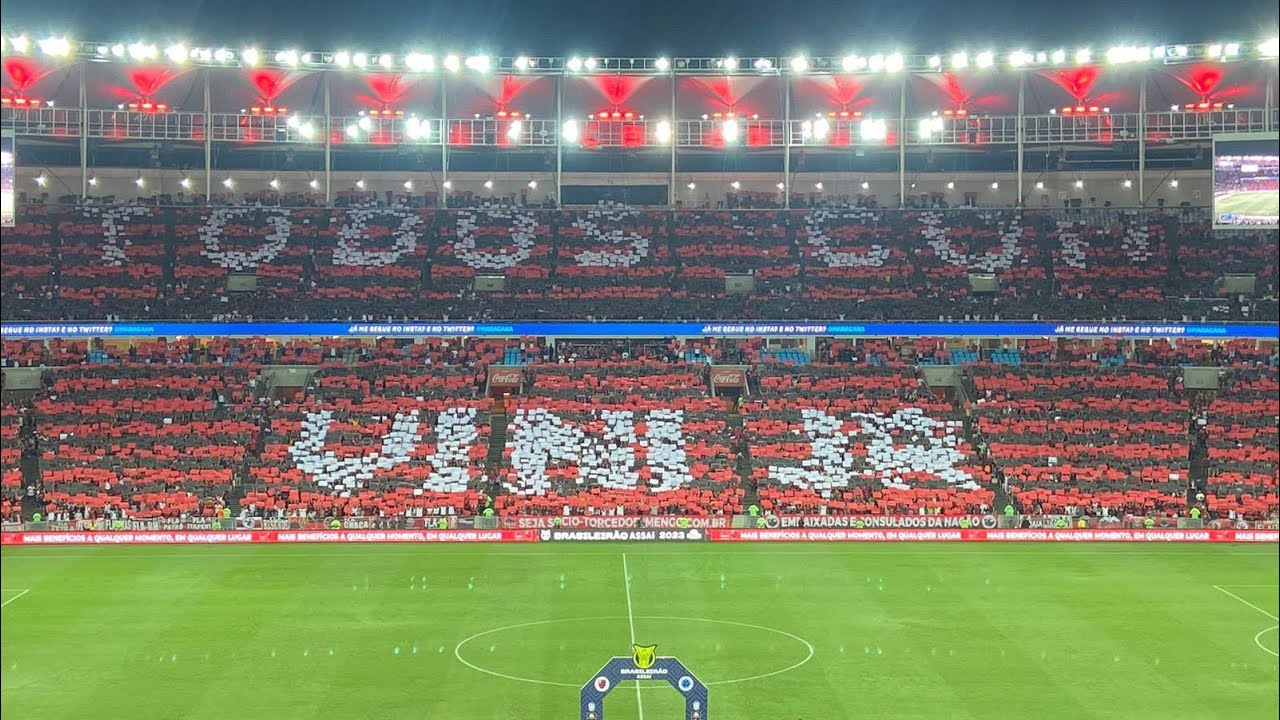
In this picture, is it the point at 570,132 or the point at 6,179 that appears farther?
the point at 570,132

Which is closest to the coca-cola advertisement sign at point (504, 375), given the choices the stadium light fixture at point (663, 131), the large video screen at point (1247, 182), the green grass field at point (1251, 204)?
the stadium light fixture at point (663, 131)

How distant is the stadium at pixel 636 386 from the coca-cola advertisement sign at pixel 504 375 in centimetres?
18

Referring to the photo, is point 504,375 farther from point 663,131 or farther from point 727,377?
point 663,131

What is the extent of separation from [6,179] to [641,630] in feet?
100

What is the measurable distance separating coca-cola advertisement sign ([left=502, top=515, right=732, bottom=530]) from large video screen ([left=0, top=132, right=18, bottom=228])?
21.0 m

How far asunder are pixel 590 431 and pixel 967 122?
29712 millimetres

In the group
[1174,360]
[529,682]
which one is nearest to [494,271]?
[1174,360]

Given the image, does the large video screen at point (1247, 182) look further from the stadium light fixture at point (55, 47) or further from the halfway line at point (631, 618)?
the stadium light fixture at point (55, 47)

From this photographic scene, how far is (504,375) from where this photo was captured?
187ft

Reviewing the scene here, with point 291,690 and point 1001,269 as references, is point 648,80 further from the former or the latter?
point 291,690

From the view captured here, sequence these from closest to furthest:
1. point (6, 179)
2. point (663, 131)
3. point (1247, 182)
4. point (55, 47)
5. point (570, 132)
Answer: point (6, 179) < point (1247, 182) < point (55, 47) < point (663, 131) < point (570, 132)

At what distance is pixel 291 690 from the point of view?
84.5 feet

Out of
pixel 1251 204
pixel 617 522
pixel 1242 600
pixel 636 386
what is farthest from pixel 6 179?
pixel 1251 204

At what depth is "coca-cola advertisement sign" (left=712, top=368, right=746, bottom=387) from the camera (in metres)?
57.8
